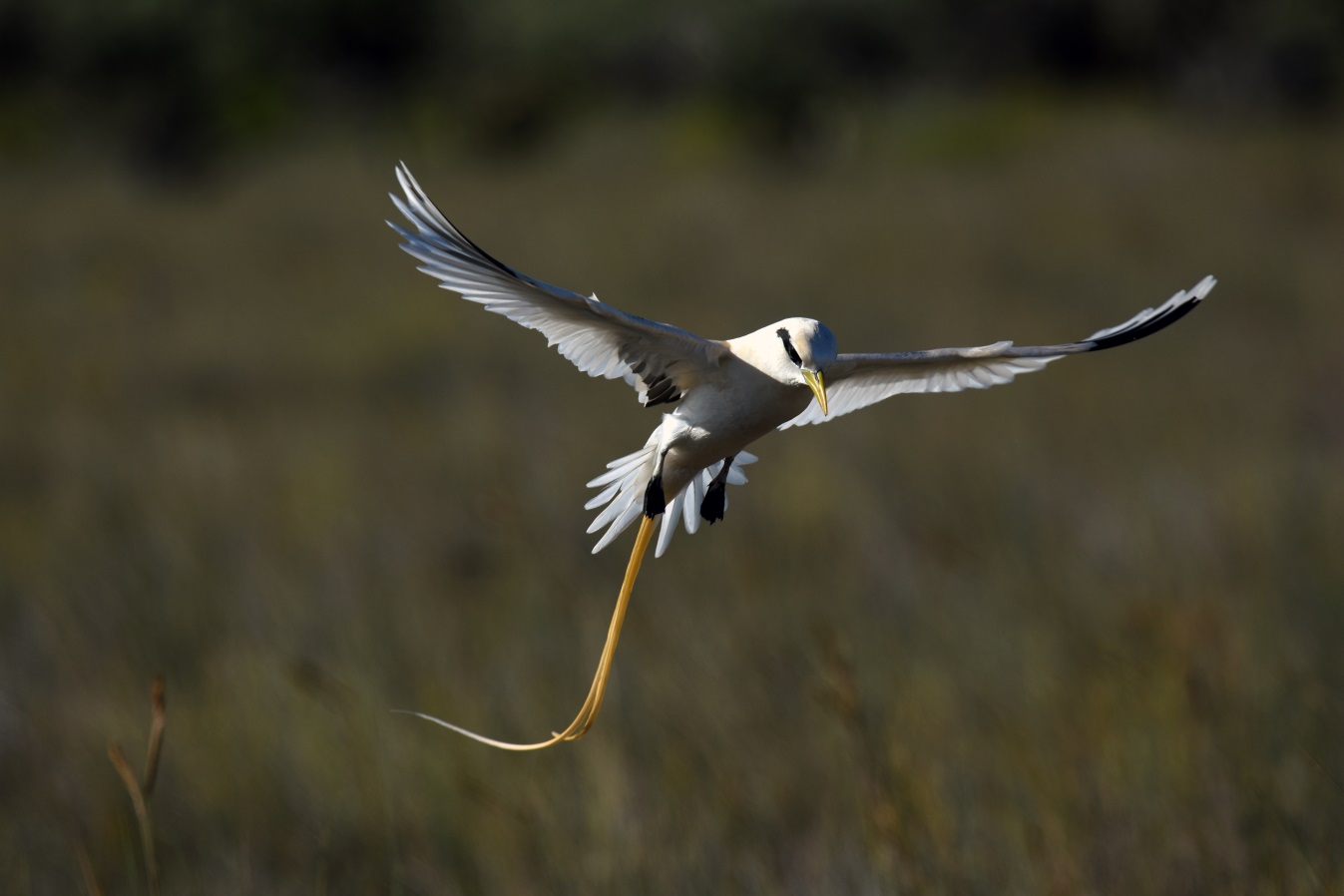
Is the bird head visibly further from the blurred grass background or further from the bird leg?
the blurred grass background

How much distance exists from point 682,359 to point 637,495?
0.55 ft

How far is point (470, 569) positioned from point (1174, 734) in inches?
133

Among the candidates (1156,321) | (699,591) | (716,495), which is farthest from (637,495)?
(699,591)

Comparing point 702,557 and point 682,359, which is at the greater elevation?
point 702,557

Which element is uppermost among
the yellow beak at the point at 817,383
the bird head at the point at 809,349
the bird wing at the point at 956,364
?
the bird wing at the point at 956,364

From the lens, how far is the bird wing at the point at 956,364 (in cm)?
105

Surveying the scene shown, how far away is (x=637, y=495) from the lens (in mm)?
1153

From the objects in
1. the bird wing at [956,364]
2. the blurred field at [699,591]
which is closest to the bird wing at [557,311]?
the bird wing at [956,364]

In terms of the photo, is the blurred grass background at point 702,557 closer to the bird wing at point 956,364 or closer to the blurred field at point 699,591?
the blurred field at point 699,591

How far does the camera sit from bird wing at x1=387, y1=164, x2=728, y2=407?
3.21ft

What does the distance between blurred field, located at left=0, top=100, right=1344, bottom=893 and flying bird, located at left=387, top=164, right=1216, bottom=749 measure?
1038 millimetres

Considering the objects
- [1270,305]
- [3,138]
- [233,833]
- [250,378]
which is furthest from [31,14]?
[233,833]

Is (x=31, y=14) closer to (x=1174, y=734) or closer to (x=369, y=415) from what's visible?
(x=369, y=415)

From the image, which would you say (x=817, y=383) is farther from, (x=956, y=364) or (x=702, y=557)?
(x=702, y=557)
